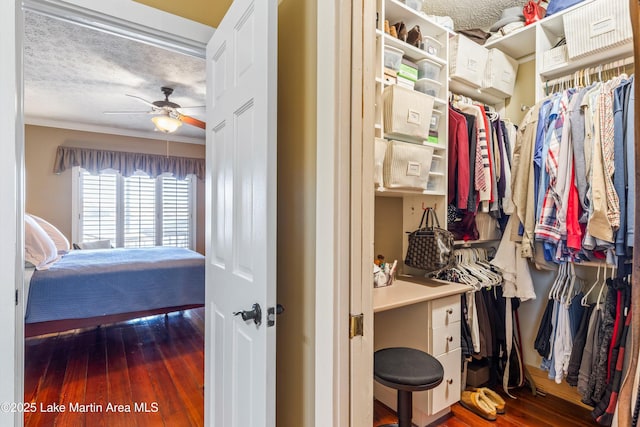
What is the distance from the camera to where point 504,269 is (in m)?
2.24

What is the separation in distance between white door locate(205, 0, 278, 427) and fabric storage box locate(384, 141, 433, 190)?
91 centimetres

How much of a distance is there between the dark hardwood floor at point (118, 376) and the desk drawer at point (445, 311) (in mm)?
1497

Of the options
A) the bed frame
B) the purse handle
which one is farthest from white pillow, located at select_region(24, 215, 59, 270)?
the purse handle

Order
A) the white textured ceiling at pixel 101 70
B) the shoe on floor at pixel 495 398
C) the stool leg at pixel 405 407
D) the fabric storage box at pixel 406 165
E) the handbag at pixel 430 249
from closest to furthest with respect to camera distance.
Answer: the stool leg at pixel 405 407 < the fabric storage box at pixel 406 165 < the handbag at pixel 430 249 < the shoe on floor at pixel 495 398 < the white textured ceiling at pixel 101 70

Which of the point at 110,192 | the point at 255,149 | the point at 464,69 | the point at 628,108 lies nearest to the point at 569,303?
the point at 628,108

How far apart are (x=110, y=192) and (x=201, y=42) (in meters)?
4.55

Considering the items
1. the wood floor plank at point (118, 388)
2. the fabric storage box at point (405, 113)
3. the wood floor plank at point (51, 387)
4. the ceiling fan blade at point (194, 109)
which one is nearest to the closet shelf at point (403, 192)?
the fabric storage box at point (405, 113)

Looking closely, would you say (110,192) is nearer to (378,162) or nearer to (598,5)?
(378,162)

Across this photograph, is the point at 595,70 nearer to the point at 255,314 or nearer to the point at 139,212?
the point at 255,314

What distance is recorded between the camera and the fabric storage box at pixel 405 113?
1.82m

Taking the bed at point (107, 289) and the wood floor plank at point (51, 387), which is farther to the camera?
the bed at point (107, 289)

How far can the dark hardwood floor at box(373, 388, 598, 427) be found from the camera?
6.31ft

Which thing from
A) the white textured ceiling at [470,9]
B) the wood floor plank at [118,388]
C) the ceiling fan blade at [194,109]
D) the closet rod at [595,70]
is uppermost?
the white textured ceiling at [470,9]

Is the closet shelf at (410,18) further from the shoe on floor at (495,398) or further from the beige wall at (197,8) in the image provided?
the shoe on floor at (495,398)
